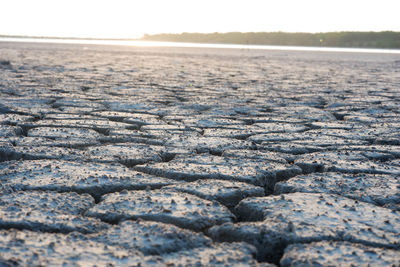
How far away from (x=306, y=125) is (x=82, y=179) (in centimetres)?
203

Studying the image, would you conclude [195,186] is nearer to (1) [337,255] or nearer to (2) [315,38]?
(1) [337,255]

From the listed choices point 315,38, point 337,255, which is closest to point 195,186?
point 337,255

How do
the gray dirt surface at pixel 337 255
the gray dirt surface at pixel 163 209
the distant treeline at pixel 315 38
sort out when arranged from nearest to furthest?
the gray dirt surface at pixel 337 255 → the gray dirt surface at pixel 163 209 → the distant treeline at pixel 315 38

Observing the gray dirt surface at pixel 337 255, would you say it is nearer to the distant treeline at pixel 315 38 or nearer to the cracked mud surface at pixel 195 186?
the cracked mud surface at pixel 195 186

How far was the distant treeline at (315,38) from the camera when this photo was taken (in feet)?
155

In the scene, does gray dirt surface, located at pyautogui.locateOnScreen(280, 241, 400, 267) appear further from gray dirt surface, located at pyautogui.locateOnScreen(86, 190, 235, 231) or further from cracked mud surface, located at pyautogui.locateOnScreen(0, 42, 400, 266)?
gray dirt surface, located at pyautogui.locateOnScreen(86, 190, 235, 231)

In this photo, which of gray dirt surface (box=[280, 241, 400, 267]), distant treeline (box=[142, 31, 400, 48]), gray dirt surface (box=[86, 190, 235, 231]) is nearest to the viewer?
gray dirt surface (box=[280, 241, 400, 267])

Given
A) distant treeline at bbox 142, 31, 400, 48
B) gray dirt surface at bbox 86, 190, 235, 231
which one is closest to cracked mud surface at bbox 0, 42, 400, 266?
gray dirt surface at bbox 86, 190, 235, 231

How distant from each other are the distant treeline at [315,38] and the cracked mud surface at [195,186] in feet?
145

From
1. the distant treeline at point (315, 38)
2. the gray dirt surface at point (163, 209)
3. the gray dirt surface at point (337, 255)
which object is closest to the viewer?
the gray dirt surface at point (337, 255)

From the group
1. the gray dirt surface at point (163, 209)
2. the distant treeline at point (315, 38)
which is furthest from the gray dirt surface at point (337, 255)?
the distant treeline at point (315, 38)

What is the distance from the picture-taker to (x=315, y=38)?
2234 inches

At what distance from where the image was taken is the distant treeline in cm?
4738

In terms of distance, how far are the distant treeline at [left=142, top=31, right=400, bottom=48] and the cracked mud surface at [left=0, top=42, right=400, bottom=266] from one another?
4426 centimetres
